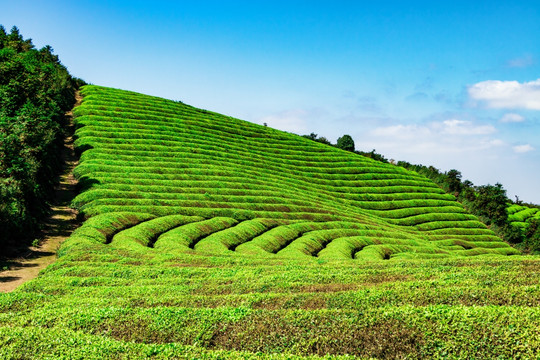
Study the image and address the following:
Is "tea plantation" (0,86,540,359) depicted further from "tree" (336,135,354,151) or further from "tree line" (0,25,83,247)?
"tree" (336,135,354,151)

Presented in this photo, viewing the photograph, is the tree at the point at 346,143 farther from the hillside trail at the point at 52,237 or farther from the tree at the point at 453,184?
the hillside trail at the point at 52,237

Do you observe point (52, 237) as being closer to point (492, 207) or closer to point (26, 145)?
point (26, 145)

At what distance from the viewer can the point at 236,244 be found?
37438 mm

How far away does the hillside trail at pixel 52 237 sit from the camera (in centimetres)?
2644

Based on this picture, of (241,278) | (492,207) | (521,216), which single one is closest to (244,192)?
(241,278)

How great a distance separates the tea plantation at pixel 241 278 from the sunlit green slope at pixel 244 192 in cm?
29

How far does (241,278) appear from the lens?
19.7 meters

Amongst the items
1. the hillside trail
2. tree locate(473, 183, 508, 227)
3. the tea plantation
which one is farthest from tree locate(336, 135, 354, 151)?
the hillside trail

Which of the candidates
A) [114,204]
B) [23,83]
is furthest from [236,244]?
[23,83]

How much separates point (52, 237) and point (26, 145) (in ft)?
38.4

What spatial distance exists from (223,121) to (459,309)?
76705 millimetres

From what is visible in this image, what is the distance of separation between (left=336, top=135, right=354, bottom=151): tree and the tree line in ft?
186

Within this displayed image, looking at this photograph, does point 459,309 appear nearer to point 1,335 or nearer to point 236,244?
point 1,335

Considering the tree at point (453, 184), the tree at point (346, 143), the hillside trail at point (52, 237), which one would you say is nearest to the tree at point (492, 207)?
the tree at point (453, 184)
